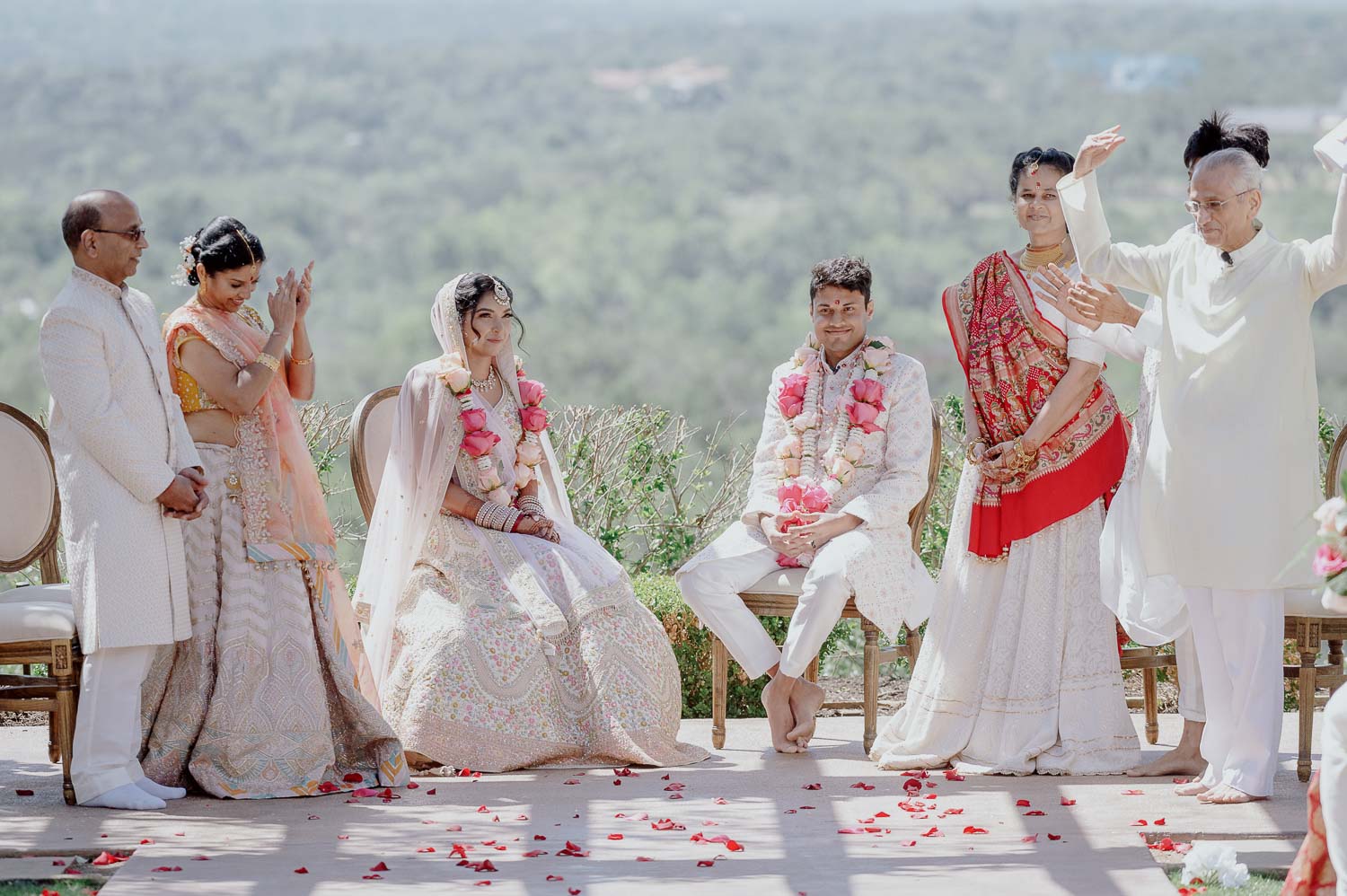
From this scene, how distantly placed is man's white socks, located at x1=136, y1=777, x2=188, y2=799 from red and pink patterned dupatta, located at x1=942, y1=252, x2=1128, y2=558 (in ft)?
9.13

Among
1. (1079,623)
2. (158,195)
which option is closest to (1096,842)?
(1079,623)

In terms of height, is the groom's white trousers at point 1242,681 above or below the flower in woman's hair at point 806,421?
below

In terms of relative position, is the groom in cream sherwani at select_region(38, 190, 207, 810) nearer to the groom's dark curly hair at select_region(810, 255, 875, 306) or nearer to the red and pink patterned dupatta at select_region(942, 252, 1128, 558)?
the groom's dark curly hair at select_region(810, 255, 875, 306)

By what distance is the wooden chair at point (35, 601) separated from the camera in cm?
536

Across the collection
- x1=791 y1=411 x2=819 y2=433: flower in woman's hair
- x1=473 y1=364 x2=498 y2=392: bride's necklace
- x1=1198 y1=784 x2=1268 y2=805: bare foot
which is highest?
x1=473 y1=364 x2=498 y2=392: bride's necklace

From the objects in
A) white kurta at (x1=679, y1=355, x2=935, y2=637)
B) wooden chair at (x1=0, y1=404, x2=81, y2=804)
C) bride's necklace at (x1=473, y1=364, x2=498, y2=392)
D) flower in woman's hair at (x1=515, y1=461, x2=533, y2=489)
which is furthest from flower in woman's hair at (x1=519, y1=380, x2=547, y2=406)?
wooden chair at (x1=0, y1=404, x2=81, y2=804)

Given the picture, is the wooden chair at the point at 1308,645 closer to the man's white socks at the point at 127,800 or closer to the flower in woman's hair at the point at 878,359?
the flower in woman's hair at the point at 878,359

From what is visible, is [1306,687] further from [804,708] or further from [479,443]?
[479,443]

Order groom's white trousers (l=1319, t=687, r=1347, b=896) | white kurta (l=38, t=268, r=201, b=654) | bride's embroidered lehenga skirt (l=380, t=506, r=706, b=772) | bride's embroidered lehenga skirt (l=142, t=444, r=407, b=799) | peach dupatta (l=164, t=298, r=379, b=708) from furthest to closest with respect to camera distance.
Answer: bride's embroidered lehenga skirt (l=380, t=506, r=706, b=772) → peach dupatta (l=164, t=298, r=379, b=708) → bride's embroidered lehenga skirt (l=142, t=444, r=407, b=799) → white kurta (l=38, t=268, r=201, b=654) → groom's white trousers (l=1319, t=687, r=1347, b=896)

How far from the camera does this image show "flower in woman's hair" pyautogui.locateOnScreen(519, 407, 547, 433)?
635 cm

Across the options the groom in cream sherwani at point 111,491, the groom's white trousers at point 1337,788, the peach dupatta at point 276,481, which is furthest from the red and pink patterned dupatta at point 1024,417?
the groom in cream sherwani at point 111,491

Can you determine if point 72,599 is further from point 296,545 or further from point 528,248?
point 528,248

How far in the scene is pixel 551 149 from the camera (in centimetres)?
5100

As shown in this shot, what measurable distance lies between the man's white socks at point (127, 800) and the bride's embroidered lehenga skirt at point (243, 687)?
216mm
